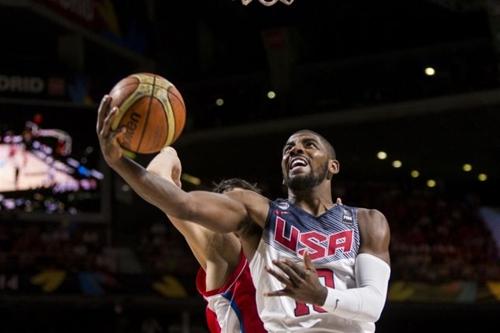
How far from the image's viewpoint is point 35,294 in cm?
1427

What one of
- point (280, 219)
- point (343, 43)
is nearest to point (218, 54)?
point (343, 43)

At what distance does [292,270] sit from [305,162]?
2.73ft

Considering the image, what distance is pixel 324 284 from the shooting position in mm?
3652

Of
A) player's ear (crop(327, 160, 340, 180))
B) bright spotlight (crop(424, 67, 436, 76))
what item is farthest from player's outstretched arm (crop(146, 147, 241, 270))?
bright spotlight (crop(424, 67, 436, 76))

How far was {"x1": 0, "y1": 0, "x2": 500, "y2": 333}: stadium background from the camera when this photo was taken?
578 inches

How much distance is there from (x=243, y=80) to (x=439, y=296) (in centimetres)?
858

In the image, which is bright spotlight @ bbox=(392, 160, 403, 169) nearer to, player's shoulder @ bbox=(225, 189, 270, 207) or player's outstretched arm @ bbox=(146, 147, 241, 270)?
player's outstretched arm @ bbox=(146, 147, 241, 270)

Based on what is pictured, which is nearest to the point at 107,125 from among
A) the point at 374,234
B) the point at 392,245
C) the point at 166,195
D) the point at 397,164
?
the point at 166,195

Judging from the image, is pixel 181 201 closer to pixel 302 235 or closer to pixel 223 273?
pixel 302 235

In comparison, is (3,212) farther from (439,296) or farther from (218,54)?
(439,296)

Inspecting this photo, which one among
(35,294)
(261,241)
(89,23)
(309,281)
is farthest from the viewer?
(89,23)

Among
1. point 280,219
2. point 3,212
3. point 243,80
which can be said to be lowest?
point 3,212

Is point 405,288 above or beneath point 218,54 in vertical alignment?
beneath

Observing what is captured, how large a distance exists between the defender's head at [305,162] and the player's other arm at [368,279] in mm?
291
